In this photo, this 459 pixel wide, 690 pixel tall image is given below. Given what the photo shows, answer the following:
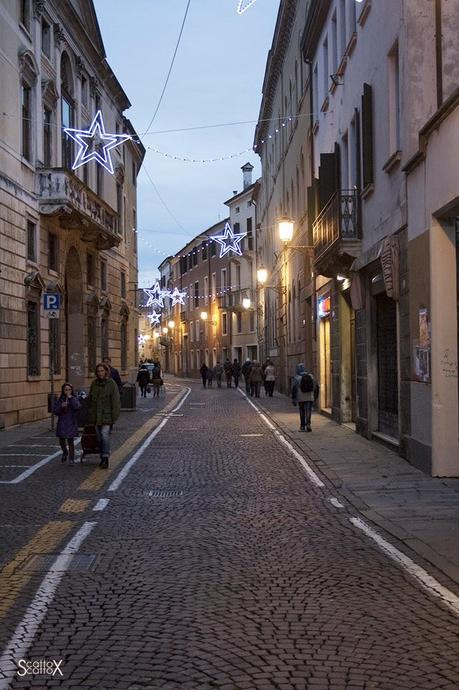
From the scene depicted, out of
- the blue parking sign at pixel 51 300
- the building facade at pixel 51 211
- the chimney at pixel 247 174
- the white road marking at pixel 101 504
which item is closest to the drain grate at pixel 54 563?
the white road marking at pixel 101 504

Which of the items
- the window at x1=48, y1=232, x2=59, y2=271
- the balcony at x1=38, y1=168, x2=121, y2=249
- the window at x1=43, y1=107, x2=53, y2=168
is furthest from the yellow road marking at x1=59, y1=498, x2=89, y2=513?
the window at x1=43, y1=107, x2=53, y2=168

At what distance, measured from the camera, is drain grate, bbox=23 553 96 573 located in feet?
22.6

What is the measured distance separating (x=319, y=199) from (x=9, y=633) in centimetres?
1818

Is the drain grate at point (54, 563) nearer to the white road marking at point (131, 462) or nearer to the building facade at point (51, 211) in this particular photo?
the white road marking at point (131, 462)

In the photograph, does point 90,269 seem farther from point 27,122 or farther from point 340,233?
point 340,233

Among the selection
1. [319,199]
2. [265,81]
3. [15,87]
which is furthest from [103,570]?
[265,81]

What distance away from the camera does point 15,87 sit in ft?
72.9

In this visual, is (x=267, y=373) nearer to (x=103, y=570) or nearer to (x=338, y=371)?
(x=338, y=371)

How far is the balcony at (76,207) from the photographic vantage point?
24.4 meters

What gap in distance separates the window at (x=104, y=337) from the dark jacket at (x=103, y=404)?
2061 centimetres

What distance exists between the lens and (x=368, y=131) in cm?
1630

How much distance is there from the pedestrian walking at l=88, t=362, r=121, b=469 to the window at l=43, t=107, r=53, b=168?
13.7 meters

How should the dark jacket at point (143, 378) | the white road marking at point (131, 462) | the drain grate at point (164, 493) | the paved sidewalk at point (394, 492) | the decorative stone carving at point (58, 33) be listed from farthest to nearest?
the dark jacket at point (143, 378) → the decorative stone carving at point (58, 33) → the white road marking at point (131, 462) → the drain grate at point (164, 493) → the paved sidewalk at point (394, 492)

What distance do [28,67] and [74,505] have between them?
1665 centimetres
